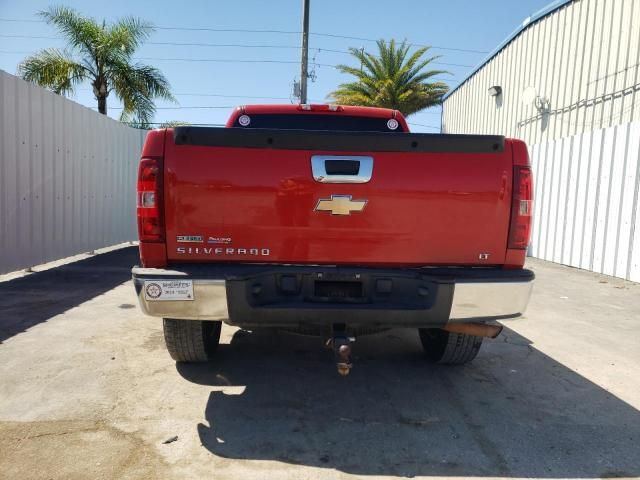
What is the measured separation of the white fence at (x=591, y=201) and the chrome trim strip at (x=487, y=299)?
6.70 metres

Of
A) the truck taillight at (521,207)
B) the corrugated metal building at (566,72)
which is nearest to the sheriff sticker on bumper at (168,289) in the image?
the truck taillight at (521,207)

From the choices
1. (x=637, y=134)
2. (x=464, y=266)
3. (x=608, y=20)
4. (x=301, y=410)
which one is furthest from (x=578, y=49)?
(x=301, y=410)

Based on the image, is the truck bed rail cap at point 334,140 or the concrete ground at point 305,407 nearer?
the concrete ground at point 305,407

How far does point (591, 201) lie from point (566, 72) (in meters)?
4.00

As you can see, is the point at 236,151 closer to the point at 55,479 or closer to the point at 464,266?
the point at 464,266

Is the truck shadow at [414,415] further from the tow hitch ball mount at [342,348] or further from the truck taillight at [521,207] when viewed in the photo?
the truck taillight at [521,207]

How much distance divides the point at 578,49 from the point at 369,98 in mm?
11785

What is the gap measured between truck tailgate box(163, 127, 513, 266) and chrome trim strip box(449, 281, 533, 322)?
0.72ft

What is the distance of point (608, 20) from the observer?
33.1 feet

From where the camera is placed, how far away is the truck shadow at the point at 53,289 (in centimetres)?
513

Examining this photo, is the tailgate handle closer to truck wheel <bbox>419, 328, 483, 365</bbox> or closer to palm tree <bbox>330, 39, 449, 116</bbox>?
truck wheel <bbox>419, 328, 483, 365</bbox>

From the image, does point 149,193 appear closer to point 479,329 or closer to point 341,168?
point 341,168

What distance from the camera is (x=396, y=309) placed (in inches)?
107

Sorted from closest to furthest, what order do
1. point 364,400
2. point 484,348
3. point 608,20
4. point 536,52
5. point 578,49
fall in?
1. point 364,400
2. point 484,348
3. point 608,20
4. point 578,49
5. point 536,52
